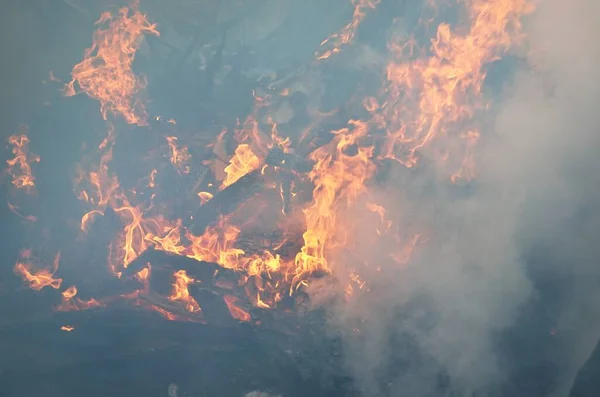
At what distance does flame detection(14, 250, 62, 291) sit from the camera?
941 centimetres

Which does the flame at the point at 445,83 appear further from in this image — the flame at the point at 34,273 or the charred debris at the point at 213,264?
the flame at the point at 34,273

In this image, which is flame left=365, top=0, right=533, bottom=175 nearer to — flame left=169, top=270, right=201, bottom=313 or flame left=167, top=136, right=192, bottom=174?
flame left=167, top=136, right=192, bottom=174

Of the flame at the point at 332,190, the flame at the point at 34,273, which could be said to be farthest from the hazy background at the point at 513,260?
the flame at the point at 34,273

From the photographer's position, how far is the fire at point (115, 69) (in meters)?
10.1

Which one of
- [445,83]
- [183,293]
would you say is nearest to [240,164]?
[183,293]

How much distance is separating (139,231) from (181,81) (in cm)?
371

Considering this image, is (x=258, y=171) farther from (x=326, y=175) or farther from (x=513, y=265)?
(x=513, y=265)

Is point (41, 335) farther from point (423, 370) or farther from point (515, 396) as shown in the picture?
point (515, 396)

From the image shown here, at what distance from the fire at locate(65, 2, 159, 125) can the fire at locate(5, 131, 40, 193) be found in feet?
5.42

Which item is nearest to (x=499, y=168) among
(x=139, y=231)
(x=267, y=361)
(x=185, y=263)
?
(x=267, y=361)

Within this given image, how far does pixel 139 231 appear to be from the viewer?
9.52 meters

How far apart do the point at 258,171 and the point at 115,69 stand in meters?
4.84

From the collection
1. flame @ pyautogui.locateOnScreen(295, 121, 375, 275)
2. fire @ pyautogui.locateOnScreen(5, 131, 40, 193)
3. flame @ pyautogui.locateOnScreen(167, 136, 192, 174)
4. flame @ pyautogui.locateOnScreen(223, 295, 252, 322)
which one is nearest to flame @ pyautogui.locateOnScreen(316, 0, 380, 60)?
flame @ pyautogui.locateOnScreen(295, 121, 375, 275)

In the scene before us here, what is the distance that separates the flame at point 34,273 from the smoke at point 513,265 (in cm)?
640
